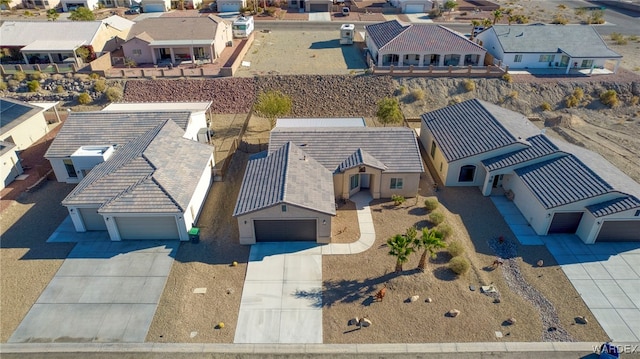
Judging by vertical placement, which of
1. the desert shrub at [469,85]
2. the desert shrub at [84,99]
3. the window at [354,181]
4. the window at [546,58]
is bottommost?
the window at [354,181]

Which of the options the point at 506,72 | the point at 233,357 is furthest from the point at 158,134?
the point at 506,72

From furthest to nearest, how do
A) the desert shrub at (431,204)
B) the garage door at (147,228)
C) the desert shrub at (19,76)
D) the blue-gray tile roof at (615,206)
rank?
the desert shrub at (19,76)
the desert shrub at (431,204)
the garage door at (147,228)
the blue-gray tile roof at (615,206)

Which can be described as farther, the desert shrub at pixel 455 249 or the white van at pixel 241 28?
the white van at pixel 241 28

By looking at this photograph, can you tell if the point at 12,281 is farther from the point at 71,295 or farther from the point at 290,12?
the point at 290,12

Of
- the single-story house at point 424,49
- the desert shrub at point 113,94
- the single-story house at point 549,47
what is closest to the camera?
the desert shrub at point 113,94

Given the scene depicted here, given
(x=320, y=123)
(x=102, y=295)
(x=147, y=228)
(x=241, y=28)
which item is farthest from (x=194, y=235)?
(x=241, y=28)

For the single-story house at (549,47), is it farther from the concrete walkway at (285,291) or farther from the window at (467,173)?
the concrete walkway at (285,291)

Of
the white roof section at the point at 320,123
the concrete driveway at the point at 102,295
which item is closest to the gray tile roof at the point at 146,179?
the concrete driveway at the point at 102,295
